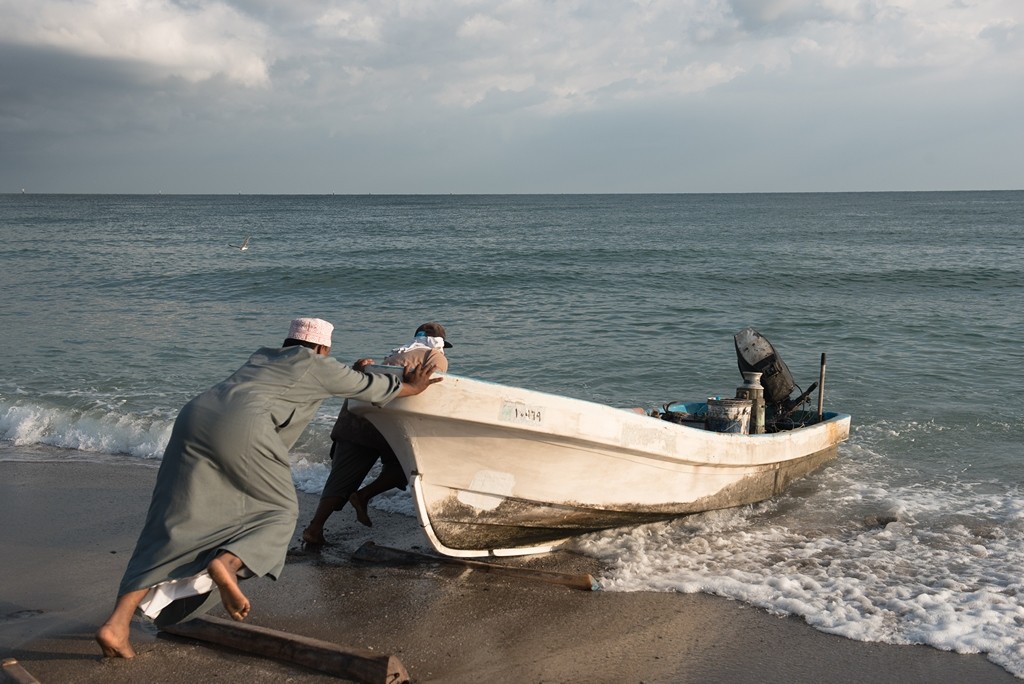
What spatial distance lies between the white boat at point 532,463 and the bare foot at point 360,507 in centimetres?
95

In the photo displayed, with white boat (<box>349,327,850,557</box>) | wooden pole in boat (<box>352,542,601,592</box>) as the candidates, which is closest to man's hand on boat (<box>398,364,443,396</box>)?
white boat (<box>349,327,850,557</box>)

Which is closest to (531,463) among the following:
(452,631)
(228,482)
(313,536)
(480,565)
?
(480,565)

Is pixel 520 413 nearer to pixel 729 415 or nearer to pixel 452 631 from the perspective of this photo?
pixel 452 631

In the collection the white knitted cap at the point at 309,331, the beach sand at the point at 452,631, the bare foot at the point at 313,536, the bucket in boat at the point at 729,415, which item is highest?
the white knitted cap at the point at 309,331

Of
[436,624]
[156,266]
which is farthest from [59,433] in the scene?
[156,266]

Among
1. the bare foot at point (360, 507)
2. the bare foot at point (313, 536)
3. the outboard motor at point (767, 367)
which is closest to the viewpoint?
the bare foot at point (313, 536)

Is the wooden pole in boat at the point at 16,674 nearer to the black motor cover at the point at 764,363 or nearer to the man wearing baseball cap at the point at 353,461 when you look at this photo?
the man wearing baseball cap at the point at 353,461

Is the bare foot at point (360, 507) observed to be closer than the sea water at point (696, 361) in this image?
No

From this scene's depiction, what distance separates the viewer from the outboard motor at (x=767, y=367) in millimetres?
8297

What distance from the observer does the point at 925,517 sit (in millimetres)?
7258

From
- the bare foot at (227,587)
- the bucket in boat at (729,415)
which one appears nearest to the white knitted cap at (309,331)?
the bare foot at (227,587)

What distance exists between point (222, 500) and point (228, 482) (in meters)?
0.08

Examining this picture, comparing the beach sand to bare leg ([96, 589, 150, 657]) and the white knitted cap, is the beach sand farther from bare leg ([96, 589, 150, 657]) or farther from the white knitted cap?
the white knitted cap

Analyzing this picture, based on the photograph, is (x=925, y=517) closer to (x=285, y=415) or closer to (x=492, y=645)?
(x=492, y=645)
